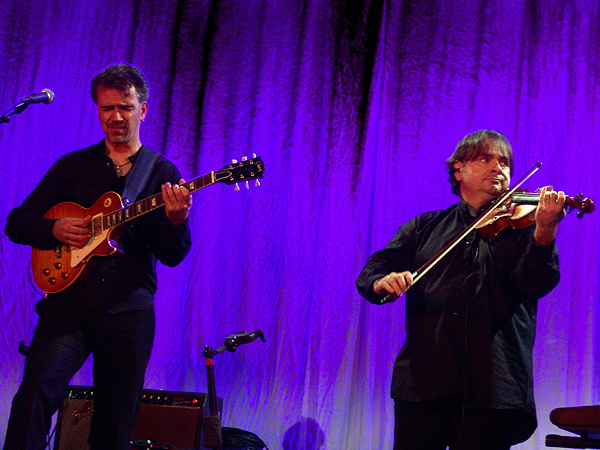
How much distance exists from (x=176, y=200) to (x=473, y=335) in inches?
43.4

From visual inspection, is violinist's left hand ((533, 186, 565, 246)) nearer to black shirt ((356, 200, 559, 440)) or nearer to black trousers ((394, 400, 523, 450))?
black shirt ((356, 200, 559, 440))

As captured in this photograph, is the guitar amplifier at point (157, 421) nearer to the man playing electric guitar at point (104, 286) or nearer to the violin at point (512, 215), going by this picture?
the man playing electric guitar at point (104, 286)

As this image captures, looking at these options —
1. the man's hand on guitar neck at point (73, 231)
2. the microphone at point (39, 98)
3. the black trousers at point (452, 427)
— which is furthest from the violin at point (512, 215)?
the microphone at point (39, 98)

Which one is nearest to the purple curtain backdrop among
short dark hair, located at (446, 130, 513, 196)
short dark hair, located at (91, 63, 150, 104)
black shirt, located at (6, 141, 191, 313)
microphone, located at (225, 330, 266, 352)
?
microphone, located at (225, 330, 266, 352)

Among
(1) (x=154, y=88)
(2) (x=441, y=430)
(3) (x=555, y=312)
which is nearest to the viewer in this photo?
(2) (x=441, y=430)

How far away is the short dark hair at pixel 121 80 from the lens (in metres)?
2.57

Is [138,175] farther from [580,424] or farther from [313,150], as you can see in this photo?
[580,424]

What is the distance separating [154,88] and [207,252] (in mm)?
1068

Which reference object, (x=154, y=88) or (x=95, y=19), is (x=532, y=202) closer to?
(x=154, y=88)

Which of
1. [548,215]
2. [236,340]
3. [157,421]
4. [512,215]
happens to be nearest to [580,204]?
[548,215]

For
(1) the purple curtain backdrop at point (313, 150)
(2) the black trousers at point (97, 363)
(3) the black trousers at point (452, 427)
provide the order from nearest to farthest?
(3) the black trousers at point (452, 427) < (2) the black trousers at point (97, 363) < (1) the purple curtain backdrop at point (313, 150)

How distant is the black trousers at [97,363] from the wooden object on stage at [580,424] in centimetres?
133

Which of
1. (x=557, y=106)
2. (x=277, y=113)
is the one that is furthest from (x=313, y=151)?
(x=557, y=106)

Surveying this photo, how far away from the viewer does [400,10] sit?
3.65 m
